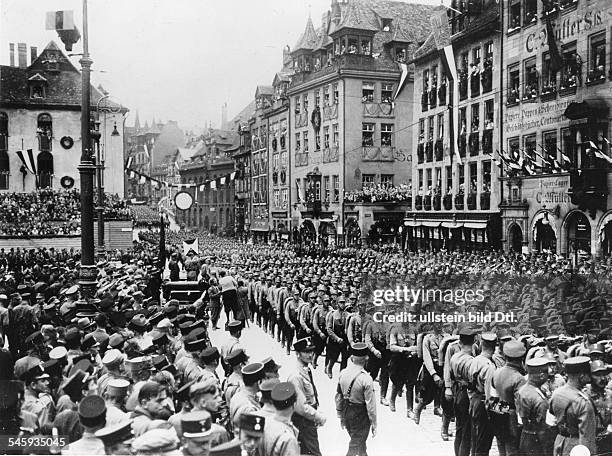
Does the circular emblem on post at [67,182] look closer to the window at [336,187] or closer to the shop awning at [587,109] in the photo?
the window at [336,187]

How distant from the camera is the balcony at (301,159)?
4259 centimetres

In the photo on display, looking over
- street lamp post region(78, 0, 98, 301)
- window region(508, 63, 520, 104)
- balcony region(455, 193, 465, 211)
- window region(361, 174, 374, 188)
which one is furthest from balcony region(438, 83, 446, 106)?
street lamp post region(78, 0, 98, 301)

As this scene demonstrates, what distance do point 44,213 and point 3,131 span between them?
13661 millimetres

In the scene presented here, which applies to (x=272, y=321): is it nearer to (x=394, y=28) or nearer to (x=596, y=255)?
(x=596, y=255)

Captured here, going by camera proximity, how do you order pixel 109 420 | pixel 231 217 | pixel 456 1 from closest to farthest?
pixel 109 420 → pixel 456 1 → pixel 231 217

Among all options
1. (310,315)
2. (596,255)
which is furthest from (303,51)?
(310,315)

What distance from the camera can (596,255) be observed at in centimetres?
1820

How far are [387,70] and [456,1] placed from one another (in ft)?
49.1

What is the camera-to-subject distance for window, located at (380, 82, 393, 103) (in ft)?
133

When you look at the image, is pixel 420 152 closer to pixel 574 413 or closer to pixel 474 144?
pixel 474 144

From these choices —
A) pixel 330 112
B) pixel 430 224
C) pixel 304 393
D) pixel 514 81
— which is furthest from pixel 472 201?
pixel 304 393

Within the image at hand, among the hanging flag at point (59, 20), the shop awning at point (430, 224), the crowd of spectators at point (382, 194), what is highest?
the hanging flag at point (59, 20)

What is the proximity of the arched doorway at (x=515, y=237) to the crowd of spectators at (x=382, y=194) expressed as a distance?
46.4 feet

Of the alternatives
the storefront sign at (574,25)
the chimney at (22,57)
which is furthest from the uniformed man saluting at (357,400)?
the chimney at (22,57)
